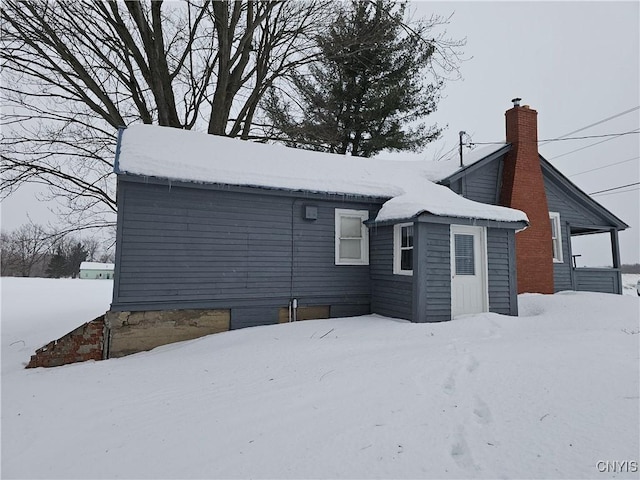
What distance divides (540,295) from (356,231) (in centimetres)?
613

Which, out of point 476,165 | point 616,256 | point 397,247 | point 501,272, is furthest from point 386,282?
point 616,256

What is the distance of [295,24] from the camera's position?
14.7 m

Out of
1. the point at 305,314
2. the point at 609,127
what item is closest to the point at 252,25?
the point at 305,314

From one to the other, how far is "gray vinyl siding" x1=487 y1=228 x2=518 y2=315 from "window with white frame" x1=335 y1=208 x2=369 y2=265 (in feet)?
10.2

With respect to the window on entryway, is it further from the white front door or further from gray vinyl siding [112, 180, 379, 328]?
gray vinyl siding [112, 180, 379, 328]

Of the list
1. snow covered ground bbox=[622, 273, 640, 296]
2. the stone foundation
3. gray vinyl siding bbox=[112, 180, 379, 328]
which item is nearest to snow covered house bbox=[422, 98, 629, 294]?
gray vinyl siding bbox=[112, 180, 379, 328]

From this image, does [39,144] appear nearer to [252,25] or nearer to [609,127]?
[252,25]

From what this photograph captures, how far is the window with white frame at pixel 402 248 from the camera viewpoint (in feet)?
27.1

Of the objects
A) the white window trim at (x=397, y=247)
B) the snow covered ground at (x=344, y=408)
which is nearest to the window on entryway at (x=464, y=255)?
the white window trim at (x=397, y=247)

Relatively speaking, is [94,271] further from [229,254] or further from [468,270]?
[468,270]

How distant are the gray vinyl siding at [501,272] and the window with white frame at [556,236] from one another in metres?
4.86

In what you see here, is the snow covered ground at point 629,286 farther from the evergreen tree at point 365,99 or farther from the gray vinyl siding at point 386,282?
the gray vinyl siding at point 386,282

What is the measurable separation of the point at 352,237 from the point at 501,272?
3865 millimetres

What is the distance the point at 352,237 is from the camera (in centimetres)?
927
